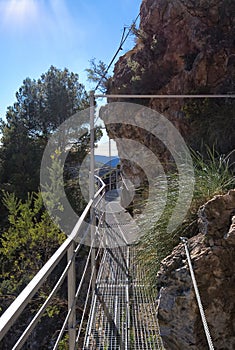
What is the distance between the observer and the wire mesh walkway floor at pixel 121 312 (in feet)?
6.00

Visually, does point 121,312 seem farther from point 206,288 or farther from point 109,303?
point 206,288

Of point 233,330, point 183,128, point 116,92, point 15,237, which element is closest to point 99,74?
point 116,92

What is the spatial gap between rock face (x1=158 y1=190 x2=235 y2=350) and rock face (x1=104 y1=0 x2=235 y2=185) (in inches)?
89.6

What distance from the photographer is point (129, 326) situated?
197 centimetres

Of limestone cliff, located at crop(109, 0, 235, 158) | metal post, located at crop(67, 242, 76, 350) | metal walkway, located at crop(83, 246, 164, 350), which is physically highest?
limestone cliff, located at crop(109, 0, 235, 158)

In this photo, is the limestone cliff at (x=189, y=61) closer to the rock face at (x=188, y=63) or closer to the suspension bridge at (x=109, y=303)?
the rock face at (x=188, y=63)

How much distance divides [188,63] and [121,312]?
3.91m

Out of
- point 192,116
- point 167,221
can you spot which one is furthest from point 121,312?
point 192,116

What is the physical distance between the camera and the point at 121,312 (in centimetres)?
214

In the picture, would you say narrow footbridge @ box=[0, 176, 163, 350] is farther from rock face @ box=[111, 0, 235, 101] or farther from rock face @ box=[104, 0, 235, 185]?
rock face @ box=[111, 0, 235, 101]

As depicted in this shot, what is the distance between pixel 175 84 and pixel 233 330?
13.7ft

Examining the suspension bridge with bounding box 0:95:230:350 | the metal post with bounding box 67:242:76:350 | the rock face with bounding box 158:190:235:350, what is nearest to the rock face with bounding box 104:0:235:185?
the suspension bridge with bounding box 0:95:230:350

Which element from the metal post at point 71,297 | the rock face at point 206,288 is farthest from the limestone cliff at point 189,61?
the metal post at point 71,297

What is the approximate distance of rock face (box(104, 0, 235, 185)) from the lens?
421cm
